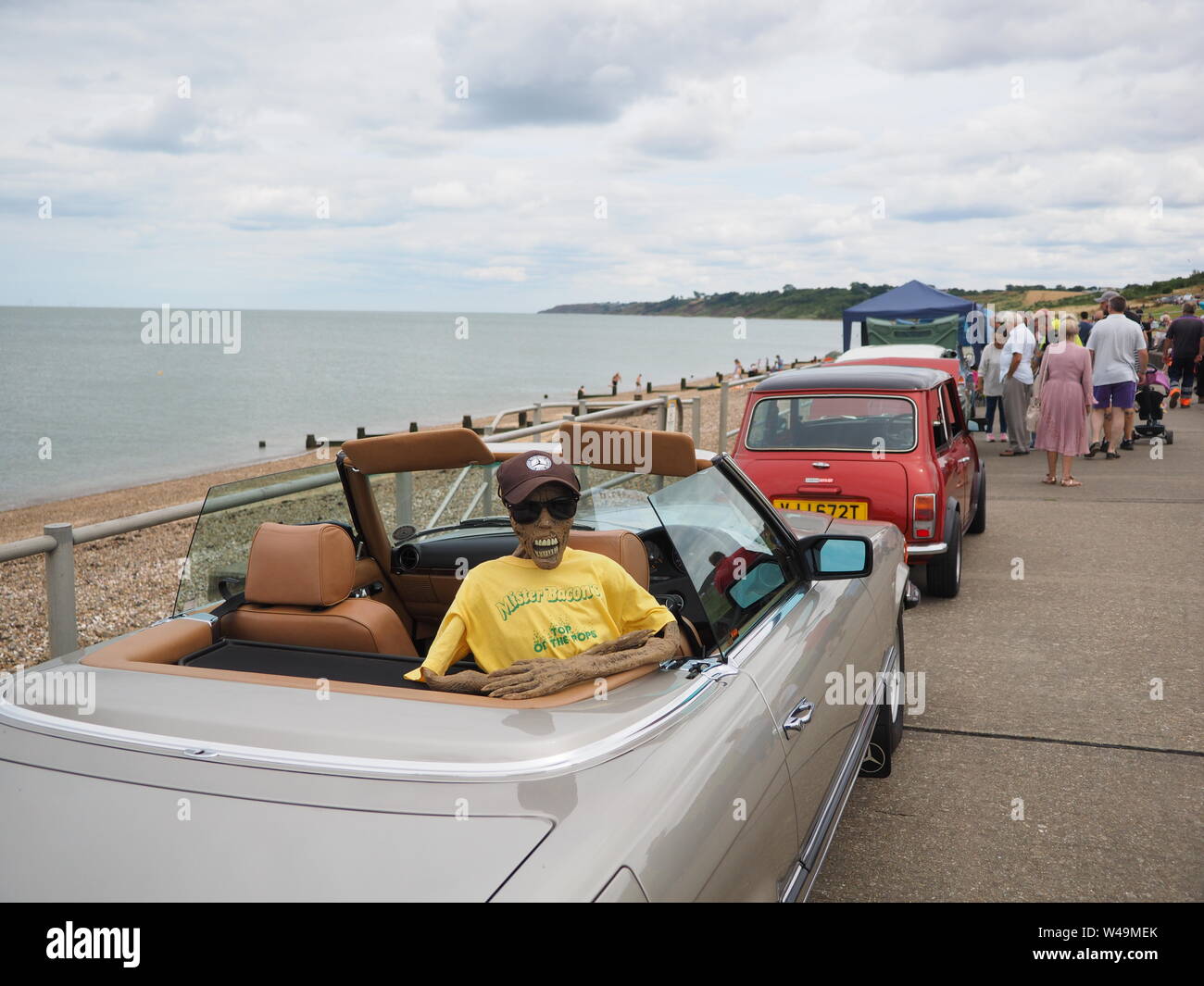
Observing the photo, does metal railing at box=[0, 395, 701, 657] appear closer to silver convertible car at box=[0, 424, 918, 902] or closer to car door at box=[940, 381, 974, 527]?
silver convertible car at box=[0, 424, 918, 902]

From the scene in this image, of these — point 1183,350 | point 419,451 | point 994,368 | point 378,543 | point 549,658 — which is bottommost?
point 549,658

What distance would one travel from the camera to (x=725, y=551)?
3.28 metres

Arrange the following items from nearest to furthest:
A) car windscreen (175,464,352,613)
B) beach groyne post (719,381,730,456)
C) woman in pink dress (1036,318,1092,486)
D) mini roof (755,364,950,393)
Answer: car windscreen (175,464,352,613)
mini roof (755,364,950,393)
woman in pink dress (1036,318,1092,486)
beach groyne post (719,381,730,456)

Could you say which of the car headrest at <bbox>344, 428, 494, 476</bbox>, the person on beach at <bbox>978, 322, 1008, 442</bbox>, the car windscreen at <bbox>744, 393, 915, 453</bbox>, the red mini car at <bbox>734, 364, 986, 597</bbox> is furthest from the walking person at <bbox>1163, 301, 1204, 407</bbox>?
the car headrest at <bbox>344, 428, 494, 476</bbox>

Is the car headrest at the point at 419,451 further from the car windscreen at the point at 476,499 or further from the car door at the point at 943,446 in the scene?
the car door at the point at 943,446

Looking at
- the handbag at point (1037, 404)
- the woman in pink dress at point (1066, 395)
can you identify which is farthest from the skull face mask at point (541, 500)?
the handbag at point (1037, 404)

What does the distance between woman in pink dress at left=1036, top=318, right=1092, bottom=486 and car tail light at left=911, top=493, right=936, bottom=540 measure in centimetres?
537

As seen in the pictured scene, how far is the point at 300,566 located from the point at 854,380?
579cm

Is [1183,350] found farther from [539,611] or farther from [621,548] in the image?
[539,611]

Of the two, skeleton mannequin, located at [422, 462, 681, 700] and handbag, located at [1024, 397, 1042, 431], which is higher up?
handbag, located at [1024, 397, 1042, 431]

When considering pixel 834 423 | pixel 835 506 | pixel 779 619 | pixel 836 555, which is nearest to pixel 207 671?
pixel 779 619

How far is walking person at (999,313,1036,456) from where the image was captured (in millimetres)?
14680

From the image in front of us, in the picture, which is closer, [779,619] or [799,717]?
[799,717]

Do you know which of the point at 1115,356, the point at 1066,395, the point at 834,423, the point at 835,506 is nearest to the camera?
the point at 835,506
